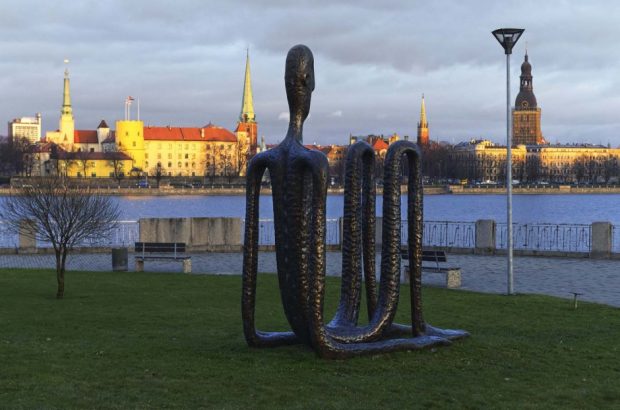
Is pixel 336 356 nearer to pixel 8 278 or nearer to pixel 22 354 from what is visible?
pixel 22 354

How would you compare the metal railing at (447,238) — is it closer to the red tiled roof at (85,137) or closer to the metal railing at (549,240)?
the metal railing at (549,240)

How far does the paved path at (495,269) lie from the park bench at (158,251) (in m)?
0.41

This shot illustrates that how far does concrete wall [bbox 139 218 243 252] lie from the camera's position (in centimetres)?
2492

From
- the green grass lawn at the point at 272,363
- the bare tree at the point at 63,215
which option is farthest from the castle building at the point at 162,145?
the green grass lawn at the point at 272,363

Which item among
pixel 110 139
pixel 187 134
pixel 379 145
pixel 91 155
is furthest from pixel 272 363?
pixel 379 145

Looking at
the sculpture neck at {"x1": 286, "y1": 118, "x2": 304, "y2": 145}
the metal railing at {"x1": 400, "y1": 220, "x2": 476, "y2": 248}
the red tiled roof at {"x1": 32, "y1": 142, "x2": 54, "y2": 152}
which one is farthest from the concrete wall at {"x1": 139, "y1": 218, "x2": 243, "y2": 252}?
the red tiled roof at {"x1": 32, "y1": 142, "x2": 54, "y2": 152}

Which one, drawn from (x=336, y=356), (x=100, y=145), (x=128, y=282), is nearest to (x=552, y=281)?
(x=128, y=282)

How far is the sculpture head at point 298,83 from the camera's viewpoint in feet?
30.5

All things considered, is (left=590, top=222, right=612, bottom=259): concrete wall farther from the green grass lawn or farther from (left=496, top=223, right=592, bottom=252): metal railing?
the green grass lawn

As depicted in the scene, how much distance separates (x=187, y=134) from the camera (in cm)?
16475

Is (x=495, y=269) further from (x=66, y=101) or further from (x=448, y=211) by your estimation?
(x=66, y=101)

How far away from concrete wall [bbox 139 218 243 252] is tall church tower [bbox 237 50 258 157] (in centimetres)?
13742

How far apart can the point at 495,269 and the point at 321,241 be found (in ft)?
40.8

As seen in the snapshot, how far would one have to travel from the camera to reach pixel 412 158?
1017 centimetres
